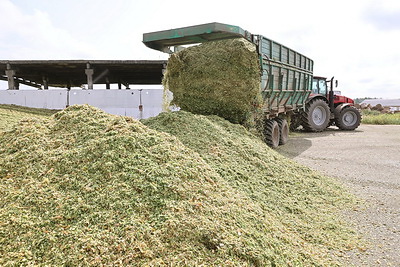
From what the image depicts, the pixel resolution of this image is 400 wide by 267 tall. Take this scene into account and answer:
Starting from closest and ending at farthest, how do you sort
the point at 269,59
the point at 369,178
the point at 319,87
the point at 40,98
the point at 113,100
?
the point at 369,178
the point at 269,59
the point at 319,87
the point at 113,100
the point at 40,98

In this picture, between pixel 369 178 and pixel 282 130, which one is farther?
pixel 282 130

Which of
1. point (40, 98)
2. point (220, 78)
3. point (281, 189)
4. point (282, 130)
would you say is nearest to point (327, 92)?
point (282, 130)

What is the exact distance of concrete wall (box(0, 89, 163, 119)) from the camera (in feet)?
49.1

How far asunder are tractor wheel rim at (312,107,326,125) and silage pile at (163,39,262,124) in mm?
5953

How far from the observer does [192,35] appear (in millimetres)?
6098

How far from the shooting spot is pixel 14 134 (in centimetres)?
387

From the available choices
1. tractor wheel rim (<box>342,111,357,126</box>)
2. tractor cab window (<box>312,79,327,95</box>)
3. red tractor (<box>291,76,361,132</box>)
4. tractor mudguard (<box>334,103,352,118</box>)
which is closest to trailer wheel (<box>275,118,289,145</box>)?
red tractor (<box>291,76,361,132</box>)

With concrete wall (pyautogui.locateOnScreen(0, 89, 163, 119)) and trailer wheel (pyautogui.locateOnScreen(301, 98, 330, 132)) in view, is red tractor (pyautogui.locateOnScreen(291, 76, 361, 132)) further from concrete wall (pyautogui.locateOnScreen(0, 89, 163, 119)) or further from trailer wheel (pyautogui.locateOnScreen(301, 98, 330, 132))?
concrete wall (pyautogui.locateOnScreen(0, 89, 163, 119))

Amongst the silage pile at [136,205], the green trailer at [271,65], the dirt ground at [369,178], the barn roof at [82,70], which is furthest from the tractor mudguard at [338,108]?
the silage pile at [136,205]

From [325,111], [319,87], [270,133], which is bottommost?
[270,133]

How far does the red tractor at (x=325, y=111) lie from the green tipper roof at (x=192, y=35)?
6031mm

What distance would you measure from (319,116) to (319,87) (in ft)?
4.05

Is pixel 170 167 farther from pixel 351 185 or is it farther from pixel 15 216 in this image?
pixel 351 185

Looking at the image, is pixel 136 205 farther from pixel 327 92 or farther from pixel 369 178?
pixel 327 92
